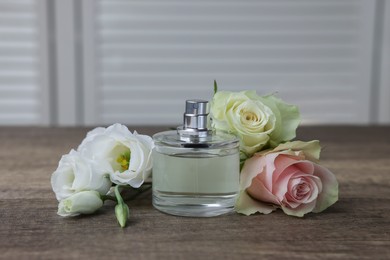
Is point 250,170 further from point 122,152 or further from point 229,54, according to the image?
point 229,54

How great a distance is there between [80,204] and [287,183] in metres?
0.25

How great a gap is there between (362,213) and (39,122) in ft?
5.10

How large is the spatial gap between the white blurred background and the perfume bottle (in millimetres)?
1400

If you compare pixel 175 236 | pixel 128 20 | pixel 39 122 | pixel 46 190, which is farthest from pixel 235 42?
pixel 175 236

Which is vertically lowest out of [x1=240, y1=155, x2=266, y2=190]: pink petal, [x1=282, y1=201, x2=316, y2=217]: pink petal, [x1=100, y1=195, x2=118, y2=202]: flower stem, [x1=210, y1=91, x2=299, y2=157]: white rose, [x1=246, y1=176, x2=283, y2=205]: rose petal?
[x1=282, y1=201, x2=316, y2=217]: pink petal

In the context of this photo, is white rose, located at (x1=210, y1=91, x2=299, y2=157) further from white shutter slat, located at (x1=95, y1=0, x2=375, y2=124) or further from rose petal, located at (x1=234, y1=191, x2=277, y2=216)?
white shutter slat, located at (x1=95, y1=0, x2=375, y2=124)

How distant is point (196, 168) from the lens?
0.74 meters

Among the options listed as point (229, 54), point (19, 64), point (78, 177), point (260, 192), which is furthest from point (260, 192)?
point (19, 64)

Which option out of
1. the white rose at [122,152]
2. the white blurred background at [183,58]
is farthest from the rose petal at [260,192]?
the white blurred background at [183,58]

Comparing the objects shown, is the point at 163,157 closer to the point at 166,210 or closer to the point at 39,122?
the point at 166,210

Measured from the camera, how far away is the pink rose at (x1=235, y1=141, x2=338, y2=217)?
768 millimetres

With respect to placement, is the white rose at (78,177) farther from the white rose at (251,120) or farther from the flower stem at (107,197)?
the white rose at (251,120)

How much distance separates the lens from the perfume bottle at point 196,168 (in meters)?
0.74

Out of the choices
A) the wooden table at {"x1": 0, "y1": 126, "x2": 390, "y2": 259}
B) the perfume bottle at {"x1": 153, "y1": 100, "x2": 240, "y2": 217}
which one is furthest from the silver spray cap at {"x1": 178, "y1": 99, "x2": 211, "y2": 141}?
the wooden table at {"x1": 0, "y1": 126, "x2": 390, "y2": 259}
